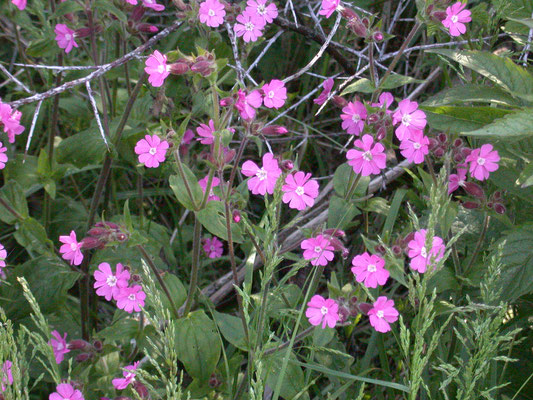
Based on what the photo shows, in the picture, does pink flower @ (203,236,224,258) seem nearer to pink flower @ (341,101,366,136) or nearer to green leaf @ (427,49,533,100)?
pink flower @ (341,101,366,136)

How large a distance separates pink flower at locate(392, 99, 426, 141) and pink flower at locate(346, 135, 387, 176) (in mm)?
79

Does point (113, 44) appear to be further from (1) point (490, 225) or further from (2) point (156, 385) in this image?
(1) point (490, 225)

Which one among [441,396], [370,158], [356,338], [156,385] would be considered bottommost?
[356,338]

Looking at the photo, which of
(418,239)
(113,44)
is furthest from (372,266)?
(113,44)

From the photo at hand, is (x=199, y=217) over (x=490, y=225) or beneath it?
over

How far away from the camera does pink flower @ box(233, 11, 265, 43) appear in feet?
6.75

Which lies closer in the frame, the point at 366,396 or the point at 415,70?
the point at 366,396

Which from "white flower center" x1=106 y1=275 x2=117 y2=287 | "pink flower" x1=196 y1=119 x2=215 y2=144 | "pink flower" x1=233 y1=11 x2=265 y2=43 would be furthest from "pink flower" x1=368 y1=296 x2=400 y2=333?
"pink flower" x1=233 y1=11 x2=265 y2=43

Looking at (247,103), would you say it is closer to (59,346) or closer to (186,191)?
(186,191)

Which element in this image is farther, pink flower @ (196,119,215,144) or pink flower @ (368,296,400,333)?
pink flower @ (196,119,215,144)

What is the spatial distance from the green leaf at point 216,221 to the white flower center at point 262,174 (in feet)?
0.47

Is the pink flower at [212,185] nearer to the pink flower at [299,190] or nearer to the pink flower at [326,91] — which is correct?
the pink flower at [299,190]

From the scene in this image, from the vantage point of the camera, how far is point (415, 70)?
2.77 m

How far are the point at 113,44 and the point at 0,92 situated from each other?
1144 millimetres
